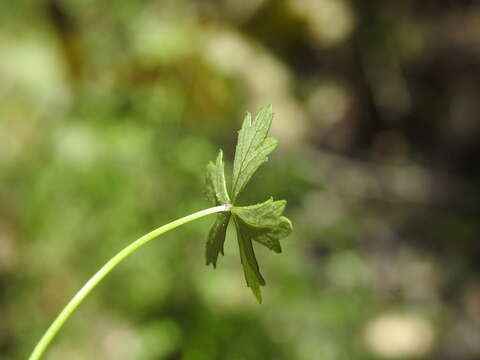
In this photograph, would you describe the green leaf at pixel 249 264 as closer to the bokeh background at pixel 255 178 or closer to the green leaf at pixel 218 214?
the green leaf at pixel 218 214

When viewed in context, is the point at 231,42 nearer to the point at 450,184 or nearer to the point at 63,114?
the point at 63,114

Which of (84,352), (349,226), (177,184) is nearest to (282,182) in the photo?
(349,226)

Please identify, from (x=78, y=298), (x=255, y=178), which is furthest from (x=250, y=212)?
(x=255, y=178)

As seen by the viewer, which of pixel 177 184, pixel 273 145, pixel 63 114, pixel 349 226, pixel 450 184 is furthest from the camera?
pixel 450 184

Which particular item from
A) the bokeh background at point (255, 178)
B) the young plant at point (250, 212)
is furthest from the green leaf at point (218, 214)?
the bokeh background at point (255, 178)

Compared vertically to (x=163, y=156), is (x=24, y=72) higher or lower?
higher

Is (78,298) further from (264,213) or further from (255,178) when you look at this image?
(255,178)

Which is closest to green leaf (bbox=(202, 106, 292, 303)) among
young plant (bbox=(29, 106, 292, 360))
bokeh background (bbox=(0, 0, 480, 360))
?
young plant (bbox=(29, 106, 292, 360))

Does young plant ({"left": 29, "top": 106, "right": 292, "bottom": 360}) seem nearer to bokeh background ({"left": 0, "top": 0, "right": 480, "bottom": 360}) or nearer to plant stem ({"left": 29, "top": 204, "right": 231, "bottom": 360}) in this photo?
plant stem ({"left": 29, "top": 204, "right": 231, "bottom": 360})
